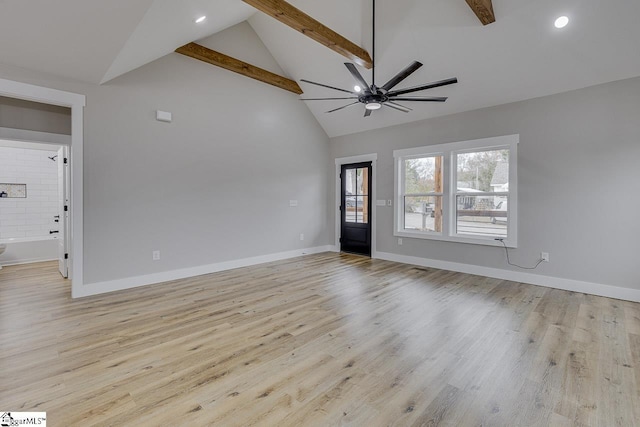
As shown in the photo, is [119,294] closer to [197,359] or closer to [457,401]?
[197,359]

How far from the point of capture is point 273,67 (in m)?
5.76

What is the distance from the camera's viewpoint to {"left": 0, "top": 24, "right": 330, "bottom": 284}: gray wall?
3812 mm

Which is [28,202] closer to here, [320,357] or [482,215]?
[320,357]

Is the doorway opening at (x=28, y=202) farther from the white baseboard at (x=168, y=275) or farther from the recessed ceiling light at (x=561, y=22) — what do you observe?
the recessed ceiling light at (x=561, y=22)

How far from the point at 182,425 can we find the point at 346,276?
3373 mm

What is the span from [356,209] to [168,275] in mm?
4017

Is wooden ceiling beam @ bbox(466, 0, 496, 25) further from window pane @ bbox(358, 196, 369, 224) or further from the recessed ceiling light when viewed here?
window pane @ bbox(358, 196, 369, 224)

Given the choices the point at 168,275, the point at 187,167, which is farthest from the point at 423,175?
the point at 168,275

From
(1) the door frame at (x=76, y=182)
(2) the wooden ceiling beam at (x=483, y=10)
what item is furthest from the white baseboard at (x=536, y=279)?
Answer: (1) the door frame at (x=76, y=182)

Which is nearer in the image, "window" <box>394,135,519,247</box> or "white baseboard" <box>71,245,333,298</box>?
"white baseboard" <box>71,245,333,298</box>

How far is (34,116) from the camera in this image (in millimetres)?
3777

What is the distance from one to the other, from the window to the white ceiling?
0.75 meters

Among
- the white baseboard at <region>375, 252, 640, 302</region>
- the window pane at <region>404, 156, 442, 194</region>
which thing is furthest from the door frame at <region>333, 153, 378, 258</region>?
the white baseboard at <region>375, 252, 640, 302</region>

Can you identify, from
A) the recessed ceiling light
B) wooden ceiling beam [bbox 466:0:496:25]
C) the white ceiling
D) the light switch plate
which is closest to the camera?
the white ceiling
